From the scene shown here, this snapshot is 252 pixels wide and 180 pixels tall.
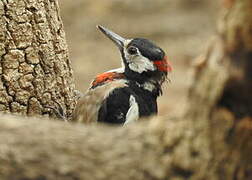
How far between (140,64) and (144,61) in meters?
0.04

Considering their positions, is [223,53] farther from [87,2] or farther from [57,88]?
[87,2]

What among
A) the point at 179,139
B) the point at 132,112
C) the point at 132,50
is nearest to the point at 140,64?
the point at 132,50

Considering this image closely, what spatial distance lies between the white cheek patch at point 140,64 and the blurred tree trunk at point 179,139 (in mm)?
2208

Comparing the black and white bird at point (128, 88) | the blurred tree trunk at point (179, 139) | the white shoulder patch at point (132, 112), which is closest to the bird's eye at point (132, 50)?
the black and white bird at point (128, 88)

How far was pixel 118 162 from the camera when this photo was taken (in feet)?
10.0

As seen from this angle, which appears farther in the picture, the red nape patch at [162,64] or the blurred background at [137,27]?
the blurred background at [137,27]

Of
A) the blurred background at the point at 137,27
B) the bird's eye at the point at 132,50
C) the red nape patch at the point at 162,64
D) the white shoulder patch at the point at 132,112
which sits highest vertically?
the blurred background at the point at 137,27

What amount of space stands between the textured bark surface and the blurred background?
20.3ft

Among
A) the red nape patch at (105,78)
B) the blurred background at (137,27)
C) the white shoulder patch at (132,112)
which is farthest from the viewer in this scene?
the blurred background at (137,27)

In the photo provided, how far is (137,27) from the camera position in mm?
12000

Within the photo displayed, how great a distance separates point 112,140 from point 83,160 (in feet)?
0.44

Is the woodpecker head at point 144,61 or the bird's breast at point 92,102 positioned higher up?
the woodpecker head at point 144,61

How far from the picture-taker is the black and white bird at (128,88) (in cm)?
493

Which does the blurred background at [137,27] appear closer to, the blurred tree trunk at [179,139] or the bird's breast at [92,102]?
the bird's breast at [92,102]
